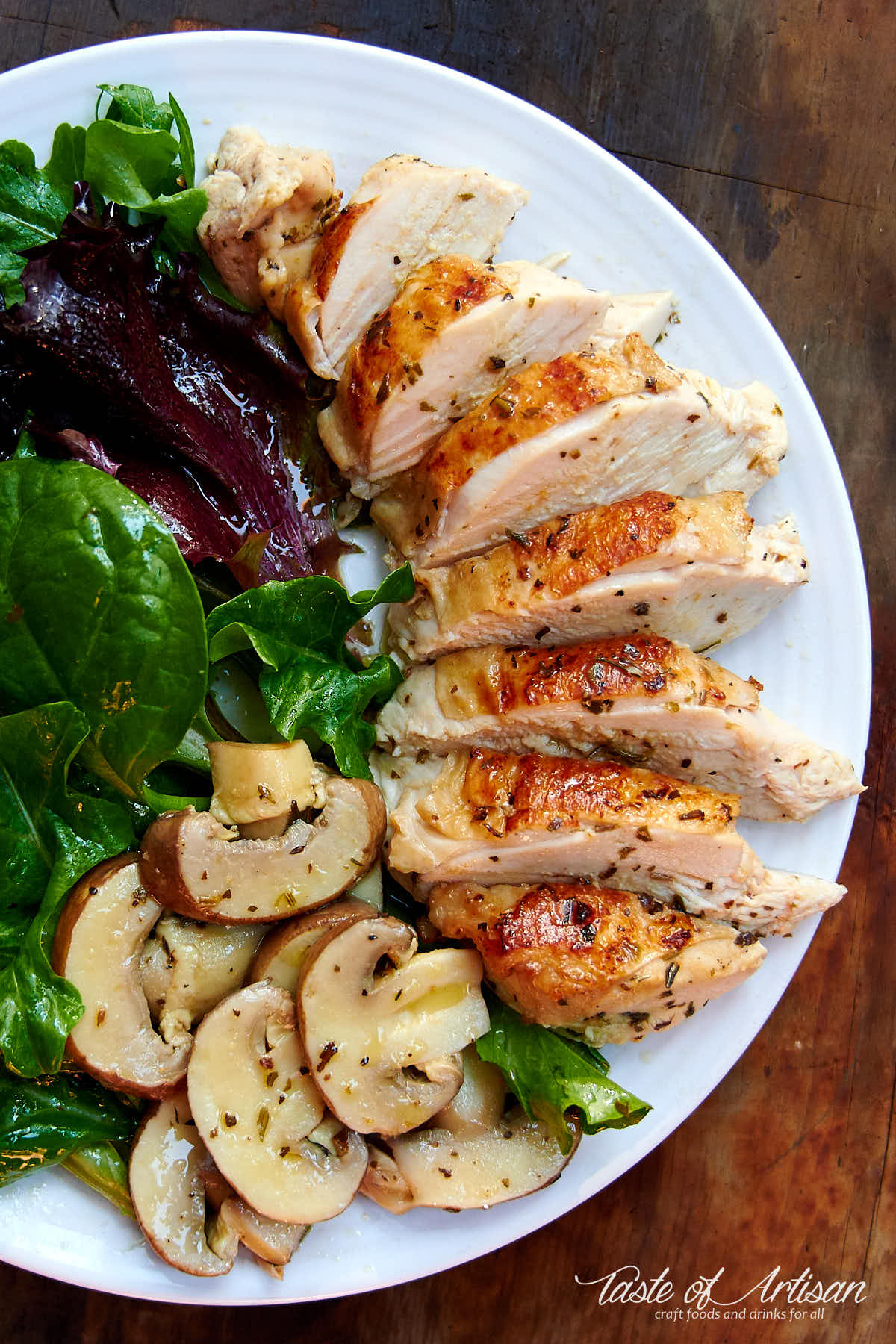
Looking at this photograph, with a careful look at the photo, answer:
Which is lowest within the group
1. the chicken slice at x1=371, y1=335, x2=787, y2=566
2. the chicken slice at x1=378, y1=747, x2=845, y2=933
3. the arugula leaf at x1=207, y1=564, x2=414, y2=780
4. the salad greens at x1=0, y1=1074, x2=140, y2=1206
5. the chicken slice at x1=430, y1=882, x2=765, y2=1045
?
the salad greens at x1=0, y1=1074, x2=140, y2=1206

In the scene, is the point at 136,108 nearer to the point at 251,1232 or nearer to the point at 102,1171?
the point at 102,1171

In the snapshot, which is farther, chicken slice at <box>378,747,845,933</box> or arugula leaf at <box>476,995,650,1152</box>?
arugula leaf at <box>476,995,650,1152</box>

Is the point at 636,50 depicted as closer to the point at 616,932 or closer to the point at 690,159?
the point at 690,159

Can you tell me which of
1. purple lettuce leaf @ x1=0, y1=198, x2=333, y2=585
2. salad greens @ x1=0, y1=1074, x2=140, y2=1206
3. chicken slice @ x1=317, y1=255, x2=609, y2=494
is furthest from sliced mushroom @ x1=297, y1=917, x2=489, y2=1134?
chicken slice @ x1=317, y1=255, x2=609, y2=494

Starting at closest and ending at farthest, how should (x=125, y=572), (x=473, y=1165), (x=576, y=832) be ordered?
(x=125, y=572), (x=576, y=832), (x=473, y=1165)

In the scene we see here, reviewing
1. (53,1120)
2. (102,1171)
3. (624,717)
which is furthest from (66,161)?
(102,1171)

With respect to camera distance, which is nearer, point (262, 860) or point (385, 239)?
point (262, 860)

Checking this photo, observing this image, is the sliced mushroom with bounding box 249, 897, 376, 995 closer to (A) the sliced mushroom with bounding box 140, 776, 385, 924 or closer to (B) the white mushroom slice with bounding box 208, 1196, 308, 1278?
(A) the sliced mushroom with bounding box 140, 776, 385, 924
